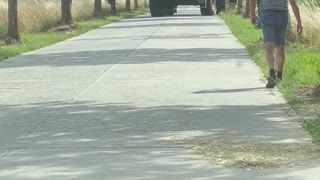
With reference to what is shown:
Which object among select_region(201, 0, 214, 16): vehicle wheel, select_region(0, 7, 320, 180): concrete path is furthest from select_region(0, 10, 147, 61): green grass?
select_region(201, 0, 214, 16): vehicle wheel

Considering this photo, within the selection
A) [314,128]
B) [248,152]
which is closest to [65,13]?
[314,128]

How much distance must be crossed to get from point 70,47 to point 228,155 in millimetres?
16089

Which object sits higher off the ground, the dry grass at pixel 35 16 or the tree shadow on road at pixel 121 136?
the tree shadow on road at pixel 121 136

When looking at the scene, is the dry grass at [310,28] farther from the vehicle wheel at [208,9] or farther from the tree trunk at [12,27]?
the vehicle wheel at [208,9]

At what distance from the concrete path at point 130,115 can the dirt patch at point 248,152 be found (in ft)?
0.48

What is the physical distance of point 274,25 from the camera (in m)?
12.2

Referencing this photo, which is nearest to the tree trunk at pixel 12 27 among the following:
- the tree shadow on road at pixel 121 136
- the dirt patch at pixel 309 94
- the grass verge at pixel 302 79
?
the grass verge at pixel 302 79

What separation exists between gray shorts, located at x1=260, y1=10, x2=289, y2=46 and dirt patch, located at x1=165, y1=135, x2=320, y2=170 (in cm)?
411

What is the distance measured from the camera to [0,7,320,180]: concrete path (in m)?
7.15

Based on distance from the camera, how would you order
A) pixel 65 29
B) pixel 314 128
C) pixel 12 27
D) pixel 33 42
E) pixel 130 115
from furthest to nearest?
pixel 65 29, pixel 33 42, pixel 12 27, pixel 130 115, pixel 314 128

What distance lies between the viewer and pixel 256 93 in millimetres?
11922

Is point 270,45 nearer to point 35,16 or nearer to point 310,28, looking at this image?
point 310,28

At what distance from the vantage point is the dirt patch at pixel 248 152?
7262 millimetres

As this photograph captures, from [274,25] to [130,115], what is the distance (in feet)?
10.3
